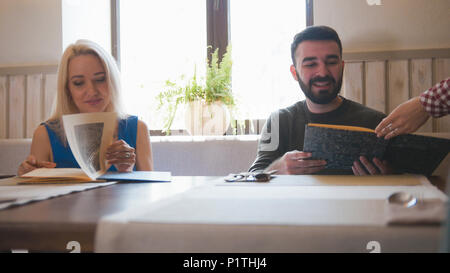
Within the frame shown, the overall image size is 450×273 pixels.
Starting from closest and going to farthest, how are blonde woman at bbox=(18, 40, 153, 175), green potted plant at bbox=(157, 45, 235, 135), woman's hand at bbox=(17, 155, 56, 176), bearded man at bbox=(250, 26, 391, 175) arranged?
woman's hand at bbox=(17, 155, 56, 176)
blonde woman at bbox=(18, 40, 153, 175)
bearded man at bbox=(250, 26, 391, 175)
green potted plant at bbox=(157, 45, 235, 135)

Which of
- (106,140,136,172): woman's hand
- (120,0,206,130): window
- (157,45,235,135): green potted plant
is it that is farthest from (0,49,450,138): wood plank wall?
(106,140,136,172): woman's hand

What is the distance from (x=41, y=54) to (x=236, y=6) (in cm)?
138

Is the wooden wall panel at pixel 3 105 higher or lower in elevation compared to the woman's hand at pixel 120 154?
higher

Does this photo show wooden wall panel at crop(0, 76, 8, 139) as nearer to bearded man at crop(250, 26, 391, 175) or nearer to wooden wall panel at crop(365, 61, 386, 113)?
bearded man at crop(250, 26, 391, 175)

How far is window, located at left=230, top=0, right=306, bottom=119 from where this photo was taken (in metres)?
2.39

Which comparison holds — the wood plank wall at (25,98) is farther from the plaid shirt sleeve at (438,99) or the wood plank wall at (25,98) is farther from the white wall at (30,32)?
the plaid shirt sleeve at (438,99)

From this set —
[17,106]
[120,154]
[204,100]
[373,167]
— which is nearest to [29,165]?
[120,154]

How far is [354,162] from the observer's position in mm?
981

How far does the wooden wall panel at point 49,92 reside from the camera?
7.72ft

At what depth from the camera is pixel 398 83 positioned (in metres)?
2.01

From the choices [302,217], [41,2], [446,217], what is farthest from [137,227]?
[41,2]

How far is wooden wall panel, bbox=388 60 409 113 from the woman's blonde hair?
4.88 ft

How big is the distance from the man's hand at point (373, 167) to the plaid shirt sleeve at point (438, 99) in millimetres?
194

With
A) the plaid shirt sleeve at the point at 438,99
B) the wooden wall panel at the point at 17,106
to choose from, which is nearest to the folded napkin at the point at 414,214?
the plaid shirt sleeve at the point at 438,99
